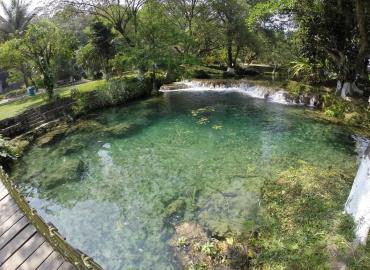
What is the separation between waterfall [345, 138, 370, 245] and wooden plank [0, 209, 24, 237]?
317 inches

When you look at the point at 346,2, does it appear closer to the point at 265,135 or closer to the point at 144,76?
the point at 265,135

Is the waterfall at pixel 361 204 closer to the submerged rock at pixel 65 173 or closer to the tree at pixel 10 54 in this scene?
the submerged rock at pixel 65 173

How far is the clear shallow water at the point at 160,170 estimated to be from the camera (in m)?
9.30

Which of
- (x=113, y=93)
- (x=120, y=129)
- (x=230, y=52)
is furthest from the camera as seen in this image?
(x=230, y=52)

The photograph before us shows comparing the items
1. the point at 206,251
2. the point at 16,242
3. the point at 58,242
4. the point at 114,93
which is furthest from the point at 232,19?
the point at 58,242

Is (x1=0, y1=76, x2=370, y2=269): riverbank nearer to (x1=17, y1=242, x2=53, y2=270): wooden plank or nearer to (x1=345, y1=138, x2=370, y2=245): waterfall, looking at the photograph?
(x1=345, y1=138, x2=370, y2=245): waterfall

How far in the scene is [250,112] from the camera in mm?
21203

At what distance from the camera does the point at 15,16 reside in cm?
3069

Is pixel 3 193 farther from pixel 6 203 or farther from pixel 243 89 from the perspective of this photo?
pixel 243 89

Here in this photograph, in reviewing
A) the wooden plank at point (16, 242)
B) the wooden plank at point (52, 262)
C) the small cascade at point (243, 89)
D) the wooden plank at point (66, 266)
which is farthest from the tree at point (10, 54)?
the wooden plank at point (66, 266)

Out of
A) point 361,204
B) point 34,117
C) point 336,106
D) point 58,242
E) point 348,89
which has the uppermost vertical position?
point 348,89

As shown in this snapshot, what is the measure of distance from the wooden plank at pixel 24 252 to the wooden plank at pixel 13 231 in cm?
48

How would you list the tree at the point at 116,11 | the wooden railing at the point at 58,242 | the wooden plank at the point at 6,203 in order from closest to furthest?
the wooden railing at the point at 58,242 < the wooden plank at the point at 6,203 < the tree at the point at 116,11

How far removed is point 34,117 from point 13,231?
561 inches
